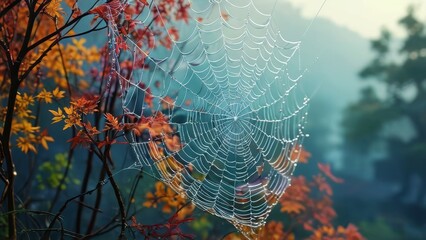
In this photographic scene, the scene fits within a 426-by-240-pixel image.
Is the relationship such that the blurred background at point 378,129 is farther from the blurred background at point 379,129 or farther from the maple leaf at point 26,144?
the maple leaf at point 26,144

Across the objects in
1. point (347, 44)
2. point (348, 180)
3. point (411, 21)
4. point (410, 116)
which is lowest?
point (348, 180)

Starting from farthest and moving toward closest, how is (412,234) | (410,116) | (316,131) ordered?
(316,131), (410,116), (412,234)

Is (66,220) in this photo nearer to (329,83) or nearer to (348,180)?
(348,180)

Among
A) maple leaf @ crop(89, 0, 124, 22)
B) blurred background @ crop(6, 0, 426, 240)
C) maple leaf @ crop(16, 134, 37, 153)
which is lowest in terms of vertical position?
maple leaf @ crop(16, 134, 37, 153)

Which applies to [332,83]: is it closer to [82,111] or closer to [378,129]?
[378,129]

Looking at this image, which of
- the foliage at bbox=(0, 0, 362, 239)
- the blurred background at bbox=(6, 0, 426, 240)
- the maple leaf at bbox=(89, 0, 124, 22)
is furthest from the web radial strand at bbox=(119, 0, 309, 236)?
the blurred background at bbox=(6, 0, 426, 240)

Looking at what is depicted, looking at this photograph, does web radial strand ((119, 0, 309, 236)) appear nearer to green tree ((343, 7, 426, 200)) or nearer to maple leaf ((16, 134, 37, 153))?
maple leaf ((16, 134, 37, 153))

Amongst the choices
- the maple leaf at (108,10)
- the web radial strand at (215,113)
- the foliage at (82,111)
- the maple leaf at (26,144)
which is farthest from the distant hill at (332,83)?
the maple leaf at (108,10)

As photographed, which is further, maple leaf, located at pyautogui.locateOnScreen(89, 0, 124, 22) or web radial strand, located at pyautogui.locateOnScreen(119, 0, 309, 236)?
web radial strand, located at pyautogui.locateOnScreen(119, 0, 309, 236)

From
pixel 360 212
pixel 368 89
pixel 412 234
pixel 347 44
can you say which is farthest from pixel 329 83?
pixel 412 234

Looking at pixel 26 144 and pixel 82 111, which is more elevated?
pixel 82 111

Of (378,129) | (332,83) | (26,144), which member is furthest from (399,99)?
(26,144)
